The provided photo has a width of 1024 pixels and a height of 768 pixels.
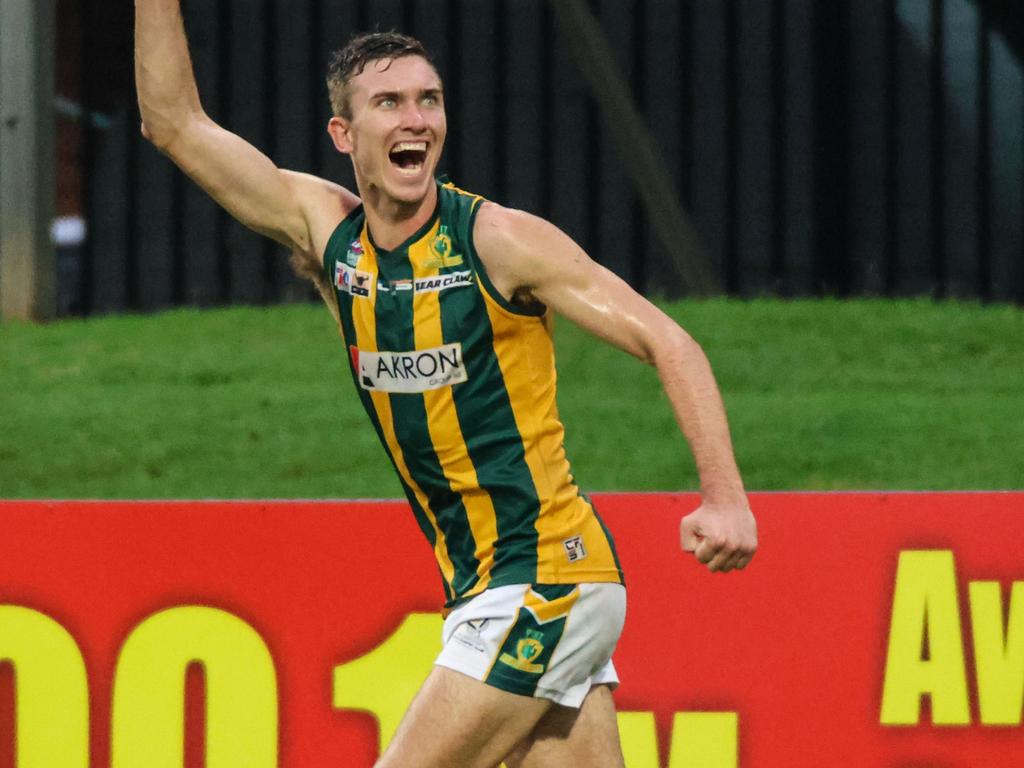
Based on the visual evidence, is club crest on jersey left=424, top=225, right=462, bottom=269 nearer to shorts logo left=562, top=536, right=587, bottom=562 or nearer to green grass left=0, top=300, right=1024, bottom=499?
shorts logo left=562, top=536, right=587, bottom=562

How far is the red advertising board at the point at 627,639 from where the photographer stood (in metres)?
5.30

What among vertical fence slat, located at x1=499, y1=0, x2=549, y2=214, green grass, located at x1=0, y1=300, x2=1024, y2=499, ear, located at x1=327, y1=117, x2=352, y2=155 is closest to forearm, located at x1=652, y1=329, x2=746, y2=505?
ear, located at x1=327, y1=117, x2=352, y2=155

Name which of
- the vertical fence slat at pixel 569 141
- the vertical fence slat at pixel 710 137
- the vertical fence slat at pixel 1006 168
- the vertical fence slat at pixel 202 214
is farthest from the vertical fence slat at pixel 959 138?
the vertical fence slat at pixel 202 214

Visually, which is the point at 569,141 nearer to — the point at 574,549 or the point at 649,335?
the point at 574,549

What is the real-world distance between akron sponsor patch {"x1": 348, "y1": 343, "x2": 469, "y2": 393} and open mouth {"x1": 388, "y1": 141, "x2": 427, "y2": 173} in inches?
15.6

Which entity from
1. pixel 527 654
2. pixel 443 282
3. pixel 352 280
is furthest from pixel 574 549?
pixel 352 280

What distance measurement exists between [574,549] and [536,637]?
0.21m

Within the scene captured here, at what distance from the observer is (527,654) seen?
3793mm

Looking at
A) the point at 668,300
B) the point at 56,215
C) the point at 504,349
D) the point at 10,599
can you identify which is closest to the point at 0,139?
the point at 56,215

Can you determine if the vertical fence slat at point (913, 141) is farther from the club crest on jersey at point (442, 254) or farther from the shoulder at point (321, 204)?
the club crest on jersey at point (442, 254)

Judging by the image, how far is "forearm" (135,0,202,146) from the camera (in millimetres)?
4059

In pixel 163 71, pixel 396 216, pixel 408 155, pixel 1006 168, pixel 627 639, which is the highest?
pixel 1006 168

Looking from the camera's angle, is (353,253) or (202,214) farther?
(202,214)

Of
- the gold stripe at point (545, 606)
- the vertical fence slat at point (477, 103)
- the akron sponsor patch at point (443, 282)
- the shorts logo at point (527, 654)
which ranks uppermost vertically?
the vertical fence slat at point (477, 103)
